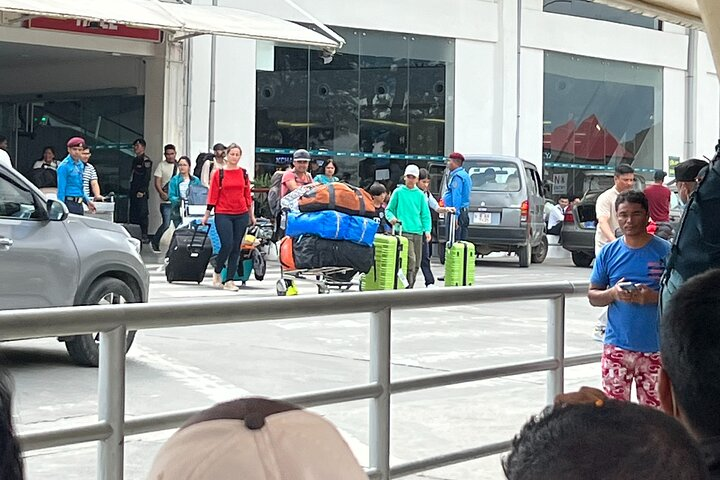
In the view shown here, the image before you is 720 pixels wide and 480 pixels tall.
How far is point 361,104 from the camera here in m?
26.8

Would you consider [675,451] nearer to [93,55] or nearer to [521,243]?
[521,243]

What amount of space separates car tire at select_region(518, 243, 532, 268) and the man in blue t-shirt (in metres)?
15.5

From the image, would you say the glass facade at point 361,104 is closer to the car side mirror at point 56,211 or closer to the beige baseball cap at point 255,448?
the car side mirror at point 56,211

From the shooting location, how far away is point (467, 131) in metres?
28.0

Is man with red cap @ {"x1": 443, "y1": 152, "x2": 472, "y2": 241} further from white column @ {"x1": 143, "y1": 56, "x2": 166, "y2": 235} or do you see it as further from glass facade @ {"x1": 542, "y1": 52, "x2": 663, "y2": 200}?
glass facade @ {"x1": 542, "y1": 52, "x2": 663, "y2": 200}

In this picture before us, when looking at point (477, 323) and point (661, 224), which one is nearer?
point (477, 323)

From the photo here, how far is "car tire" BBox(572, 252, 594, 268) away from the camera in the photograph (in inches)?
931

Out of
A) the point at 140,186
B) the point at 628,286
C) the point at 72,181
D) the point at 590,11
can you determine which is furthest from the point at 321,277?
the point at 590,11

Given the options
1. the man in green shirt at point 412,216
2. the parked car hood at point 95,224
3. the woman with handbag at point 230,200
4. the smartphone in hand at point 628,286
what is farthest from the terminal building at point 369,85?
the smartphone in hand at point 628,286

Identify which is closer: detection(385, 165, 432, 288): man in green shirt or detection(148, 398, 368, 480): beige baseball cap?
detection(148, 398, 368, 480): beige baseball cap

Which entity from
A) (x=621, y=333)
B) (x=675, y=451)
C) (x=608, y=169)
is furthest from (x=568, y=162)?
(x=675, y=451)

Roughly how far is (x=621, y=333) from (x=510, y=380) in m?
1.85

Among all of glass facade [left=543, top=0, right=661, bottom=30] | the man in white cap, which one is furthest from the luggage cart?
glass facade [left=543, top=0, right=661, bottom=30]

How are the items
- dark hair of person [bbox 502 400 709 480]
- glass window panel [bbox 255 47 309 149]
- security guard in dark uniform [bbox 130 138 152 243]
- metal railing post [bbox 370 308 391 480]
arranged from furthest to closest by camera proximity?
glass window panel [bbox 255 47 309 149], security guard in dark uniform [bbox 130 138 152 243], metal railing post [bbox 370 308 391 480], dark hair of person [bbox 502 400 709 480]
